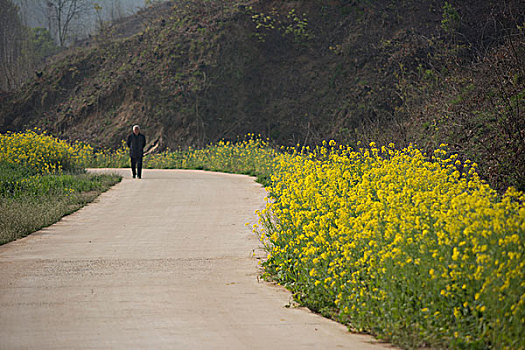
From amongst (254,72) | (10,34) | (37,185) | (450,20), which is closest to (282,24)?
(254,72)

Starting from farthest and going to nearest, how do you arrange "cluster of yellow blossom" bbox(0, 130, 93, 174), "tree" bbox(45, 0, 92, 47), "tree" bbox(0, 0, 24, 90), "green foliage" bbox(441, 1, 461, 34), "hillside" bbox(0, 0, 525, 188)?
1. "tree" bbox(45, 0, 92, 47)
2. "tree" bbox(0, 0, 24, 90)
3. "hillside" bbox(0, 0, 525, 188)
4. "green foliage" bbox(441, 1, 461, 34)
5. "cluster of yellow blossom" bbox(0, 130, 93, 174)

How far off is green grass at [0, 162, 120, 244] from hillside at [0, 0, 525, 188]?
586 inches

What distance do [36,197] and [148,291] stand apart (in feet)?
28.0

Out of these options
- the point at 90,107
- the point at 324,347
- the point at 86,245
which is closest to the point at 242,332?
the point at 324,347

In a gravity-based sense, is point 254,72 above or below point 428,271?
above

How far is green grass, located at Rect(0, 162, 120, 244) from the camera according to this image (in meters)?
11.3

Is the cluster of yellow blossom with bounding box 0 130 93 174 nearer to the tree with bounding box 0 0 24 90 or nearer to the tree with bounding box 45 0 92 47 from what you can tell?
the tree with bounding box 0 0 24 90

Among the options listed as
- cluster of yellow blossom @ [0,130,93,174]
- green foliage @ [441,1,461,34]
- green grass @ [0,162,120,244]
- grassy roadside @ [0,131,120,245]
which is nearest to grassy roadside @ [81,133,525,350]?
green grass @ [0,162,120,244]

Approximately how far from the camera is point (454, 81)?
20672 millimetres

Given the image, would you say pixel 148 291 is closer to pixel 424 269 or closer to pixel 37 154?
pixel 424 269

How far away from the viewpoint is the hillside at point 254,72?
32.2 meters

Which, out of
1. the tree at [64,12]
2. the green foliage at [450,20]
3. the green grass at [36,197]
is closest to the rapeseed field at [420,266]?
the green grass at [36,197]

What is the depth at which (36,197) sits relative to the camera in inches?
577

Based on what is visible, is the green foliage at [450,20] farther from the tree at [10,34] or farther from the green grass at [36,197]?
the tree at [10,34]
